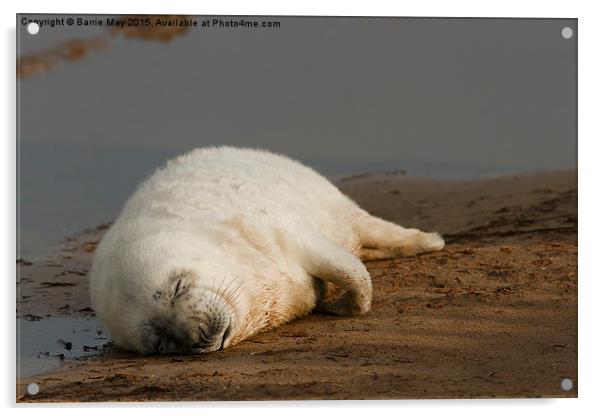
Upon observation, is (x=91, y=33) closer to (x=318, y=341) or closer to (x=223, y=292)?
(x=223, y=292)

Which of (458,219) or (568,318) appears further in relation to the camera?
(458,219)

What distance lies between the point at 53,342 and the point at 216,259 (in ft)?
3.27

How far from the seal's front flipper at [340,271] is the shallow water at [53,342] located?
108 cm

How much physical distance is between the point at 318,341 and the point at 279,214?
82 centimetres

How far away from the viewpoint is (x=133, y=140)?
6344 mm

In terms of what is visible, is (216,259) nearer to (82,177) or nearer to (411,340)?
(411,340)

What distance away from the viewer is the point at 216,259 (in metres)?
5.38

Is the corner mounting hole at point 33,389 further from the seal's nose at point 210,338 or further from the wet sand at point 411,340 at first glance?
the seal's nose at point 210,338

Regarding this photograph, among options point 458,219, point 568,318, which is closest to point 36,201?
point 568,318

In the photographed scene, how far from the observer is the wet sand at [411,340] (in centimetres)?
480

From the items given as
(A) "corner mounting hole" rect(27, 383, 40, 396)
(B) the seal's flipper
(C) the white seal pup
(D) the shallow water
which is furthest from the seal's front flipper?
(A) "corner mounting hole" rect(27, 383, 40, 396)

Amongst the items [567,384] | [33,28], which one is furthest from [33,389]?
[567,384]

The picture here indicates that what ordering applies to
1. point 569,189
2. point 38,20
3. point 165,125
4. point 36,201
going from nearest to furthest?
point 38,20, point 36,201, point 165,125, point 569,189

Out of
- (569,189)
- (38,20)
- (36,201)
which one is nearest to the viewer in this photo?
(38,20)
